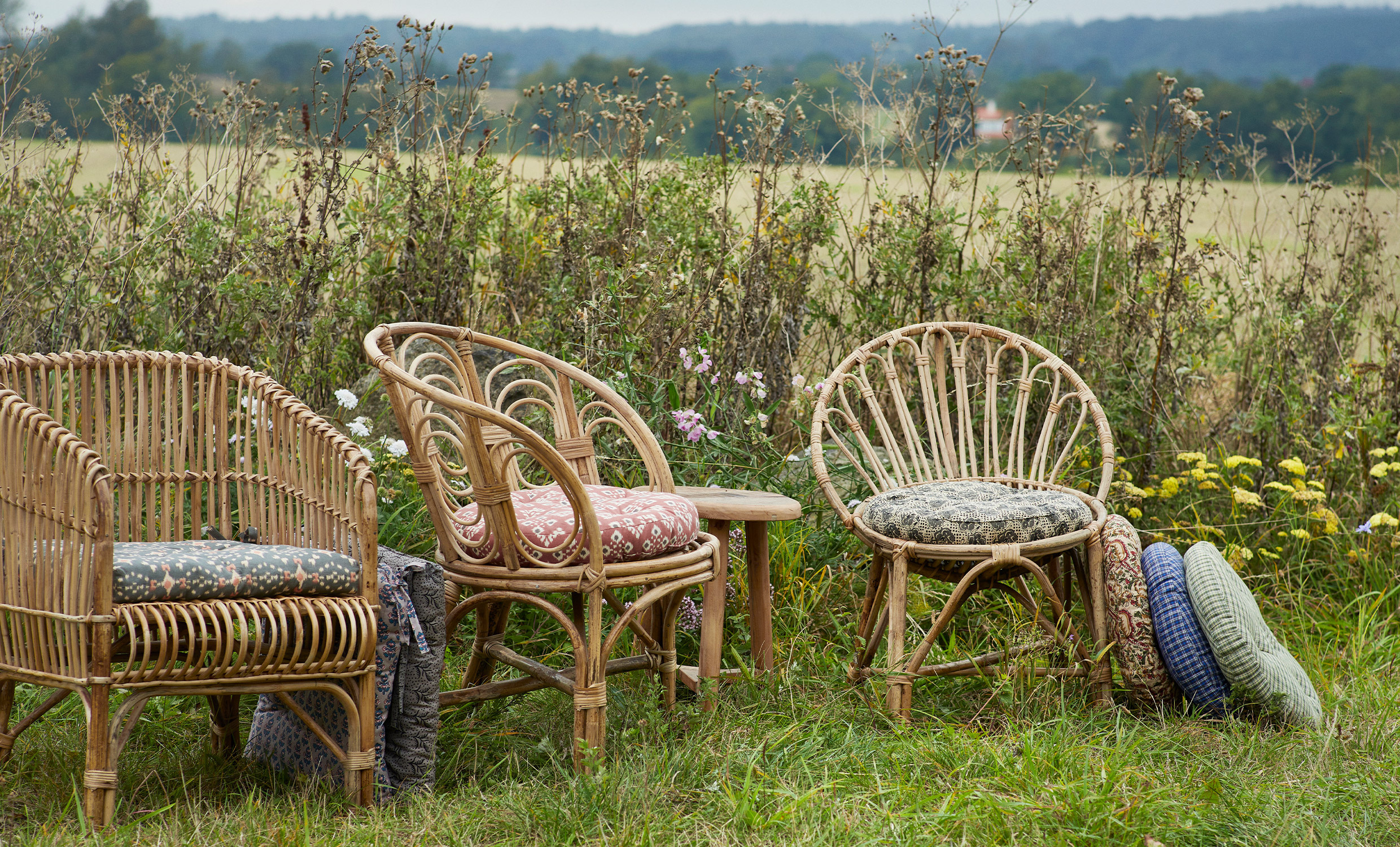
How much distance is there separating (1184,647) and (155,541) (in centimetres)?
255

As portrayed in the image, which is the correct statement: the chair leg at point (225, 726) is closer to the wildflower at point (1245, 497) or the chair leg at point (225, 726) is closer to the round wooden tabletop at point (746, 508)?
the round wooden tabletop at point (746, 508)

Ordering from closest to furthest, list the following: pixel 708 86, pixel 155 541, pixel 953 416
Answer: pixel 155 541 → pixel 953 416 → pixel 708 86

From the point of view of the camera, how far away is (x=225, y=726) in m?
2.65

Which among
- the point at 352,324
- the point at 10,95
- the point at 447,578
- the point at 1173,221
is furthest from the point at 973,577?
the point at 10,95

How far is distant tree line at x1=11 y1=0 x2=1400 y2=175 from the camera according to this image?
4.44m

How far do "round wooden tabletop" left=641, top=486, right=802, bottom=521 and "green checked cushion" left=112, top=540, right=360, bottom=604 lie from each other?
3.07 feet

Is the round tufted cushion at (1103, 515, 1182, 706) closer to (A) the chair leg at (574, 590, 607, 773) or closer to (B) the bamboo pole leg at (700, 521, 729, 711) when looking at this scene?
(B) the bamboo pole leg at (700, 521, 729, 711)

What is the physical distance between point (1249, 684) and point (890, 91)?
2.72 meters

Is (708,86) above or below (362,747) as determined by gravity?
above

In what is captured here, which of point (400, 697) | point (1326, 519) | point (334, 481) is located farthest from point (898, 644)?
point (1326, 519)

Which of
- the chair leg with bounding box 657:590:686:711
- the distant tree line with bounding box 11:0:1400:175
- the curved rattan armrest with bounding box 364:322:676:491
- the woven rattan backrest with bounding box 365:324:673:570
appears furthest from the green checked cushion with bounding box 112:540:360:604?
the distant tree line with bounding box 11:0:1400:175

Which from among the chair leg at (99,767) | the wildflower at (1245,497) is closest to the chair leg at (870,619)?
the wildflower at (1245,497)

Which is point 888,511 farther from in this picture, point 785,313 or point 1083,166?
point 1083,166

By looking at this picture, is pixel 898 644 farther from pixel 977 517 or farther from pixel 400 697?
pixel 400 697
